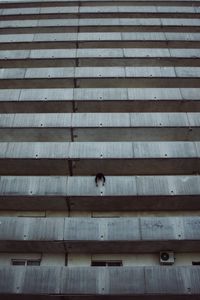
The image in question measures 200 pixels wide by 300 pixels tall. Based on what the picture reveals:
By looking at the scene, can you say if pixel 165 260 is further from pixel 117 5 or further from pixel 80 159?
pixel 117 5

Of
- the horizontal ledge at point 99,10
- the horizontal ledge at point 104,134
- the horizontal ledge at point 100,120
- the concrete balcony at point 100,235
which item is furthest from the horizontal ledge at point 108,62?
the concrete balcony at point 100,235

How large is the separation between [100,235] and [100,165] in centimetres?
312

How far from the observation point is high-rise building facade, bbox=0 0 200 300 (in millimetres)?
11133

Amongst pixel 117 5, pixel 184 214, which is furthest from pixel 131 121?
pixel 117 5

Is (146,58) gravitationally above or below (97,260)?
above

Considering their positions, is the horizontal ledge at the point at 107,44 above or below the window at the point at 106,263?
above

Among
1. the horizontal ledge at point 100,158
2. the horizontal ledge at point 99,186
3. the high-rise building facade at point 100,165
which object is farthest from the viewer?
the horizontal ledge at point 100,158

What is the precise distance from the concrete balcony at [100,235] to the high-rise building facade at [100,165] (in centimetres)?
4

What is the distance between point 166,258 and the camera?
1195 cm

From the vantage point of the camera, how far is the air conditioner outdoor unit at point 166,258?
11867mm

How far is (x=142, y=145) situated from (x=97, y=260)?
4.99 meters

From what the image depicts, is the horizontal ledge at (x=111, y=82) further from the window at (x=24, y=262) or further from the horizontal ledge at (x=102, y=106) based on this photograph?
the window at (x=24, y=262)

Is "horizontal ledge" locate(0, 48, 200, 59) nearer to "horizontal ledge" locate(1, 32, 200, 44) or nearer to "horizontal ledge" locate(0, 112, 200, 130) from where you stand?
"horizontal ledge" locate(1, 32, 200, 44)

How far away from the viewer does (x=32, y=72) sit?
1783 cm
